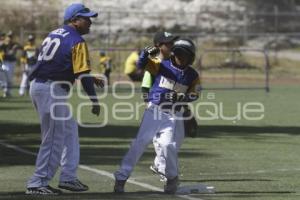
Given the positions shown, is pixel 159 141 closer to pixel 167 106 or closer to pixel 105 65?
pixel 167 106

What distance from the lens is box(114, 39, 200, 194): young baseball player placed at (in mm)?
11852

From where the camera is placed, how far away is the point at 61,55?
11625 mm

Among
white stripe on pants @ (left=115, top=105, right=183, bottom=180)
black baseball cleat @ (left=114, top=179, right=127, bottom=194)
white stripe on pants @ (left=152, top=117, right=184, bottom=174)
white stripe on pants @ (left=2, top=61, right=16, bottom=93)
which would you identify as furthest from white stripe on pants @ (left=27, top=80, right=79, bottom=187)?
white stripe on pants @ (left=2, top=61, right=16, bottom=93)

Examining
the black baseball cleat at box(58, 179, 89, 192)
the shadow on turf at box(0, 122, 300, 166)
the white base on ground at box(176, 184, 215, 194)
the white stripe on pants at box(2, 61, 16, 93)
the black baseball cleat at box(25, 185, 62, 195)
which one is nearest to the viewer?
the black baseball cleat at box(25, 185, 62, 195)

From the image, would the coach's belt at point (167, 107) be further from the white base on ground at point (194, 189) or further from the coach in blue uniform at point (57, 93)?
the white base on ground at point (194, 189)

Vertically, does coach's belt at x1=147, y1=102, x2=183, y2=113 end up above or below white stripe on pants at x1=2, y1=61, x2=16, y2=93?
above

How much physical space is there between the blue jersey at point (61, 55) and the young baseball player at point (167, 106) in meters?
0.77

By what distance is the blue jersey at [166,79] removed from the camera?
39.7 feet

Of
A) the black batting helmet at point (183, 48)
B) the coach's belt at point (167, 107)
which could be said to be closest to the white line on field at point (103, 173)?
the coach's belt at point (167, 107)

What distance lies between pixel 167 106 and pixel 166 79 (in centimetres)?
32

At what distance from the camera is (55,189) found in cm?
1173

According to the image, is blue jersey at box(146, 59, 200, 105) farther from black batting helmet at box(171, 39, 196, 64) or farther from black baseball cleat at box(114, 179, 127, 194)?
black baseball cleat at box(114, 179, 127, 194)

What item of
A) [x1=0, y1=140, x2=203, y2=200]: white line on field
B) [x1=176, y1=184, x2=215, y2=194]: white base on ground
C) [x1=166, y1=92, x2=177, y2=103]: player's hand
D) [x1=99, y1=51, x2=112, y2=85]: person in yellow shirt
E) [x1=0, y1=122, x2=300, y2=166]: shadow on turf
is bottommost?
[x1=99, y1=51, x2=112, y2=85]: person in yellow shirt

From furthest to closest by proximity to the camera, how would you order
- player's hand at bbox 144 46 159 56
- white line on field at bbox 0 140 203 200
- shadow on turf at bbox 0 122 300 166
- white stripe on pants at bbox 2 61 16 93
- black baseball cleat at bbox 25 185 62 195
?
white stripe on pants at bbox 2 61 16 93 < shadow on turf at bbox 0 122 300 166 < white line on field at bbox 0 140 203 200 < player's hand at bbox 144 46 159 56 < black baseball cleat at bbox 25 185 62 195
